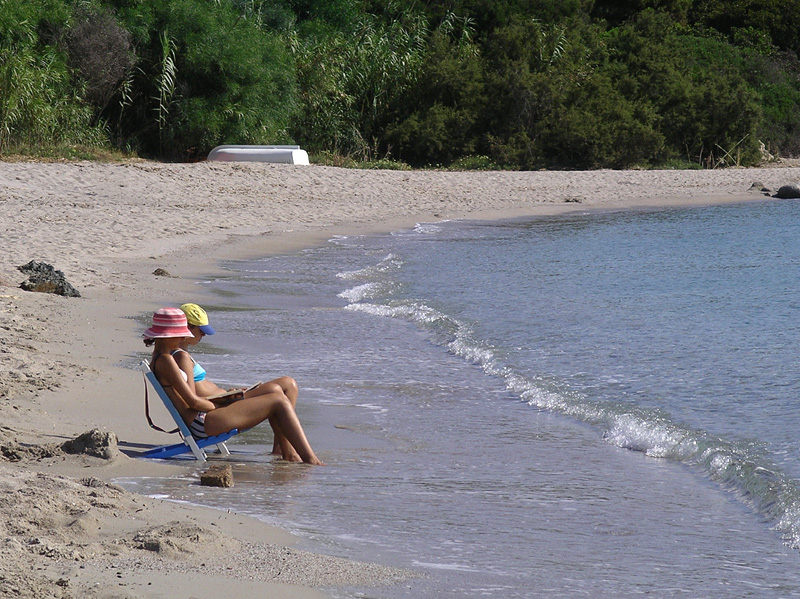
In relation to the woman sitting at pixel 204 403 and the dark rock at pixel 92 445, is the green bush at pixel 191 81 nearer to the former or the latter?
the woman sitting at pixel 204 403

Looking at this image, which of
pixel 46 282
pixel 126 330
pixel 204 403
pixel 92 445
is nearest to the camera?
pixel 92 445

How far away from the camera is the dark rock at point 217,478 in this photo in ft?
15.5

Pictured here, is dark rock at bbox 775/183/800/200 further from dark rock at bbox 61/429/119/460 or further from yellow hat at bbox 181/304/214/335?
dark rock at bbox 61/429/119/460

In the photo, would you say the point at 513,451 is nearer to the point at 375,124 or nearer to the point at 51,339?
the point at 51,339

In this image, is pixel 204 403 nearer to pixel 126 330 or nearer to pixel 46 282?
pixel 126 330

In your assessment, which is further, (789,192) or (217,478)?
(789,192)

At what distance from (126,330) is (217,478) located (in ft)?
12.1

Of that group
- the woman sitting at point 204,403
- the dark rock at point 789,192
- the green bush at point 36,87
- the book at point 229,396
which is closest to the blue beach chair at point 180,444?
the woman sitting at point 204,403

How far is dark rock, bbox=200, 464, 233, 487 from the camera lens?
15.5 ft

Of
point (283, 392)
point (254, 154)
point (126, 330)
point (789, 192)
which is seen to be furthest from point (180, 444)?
point (789, 192)

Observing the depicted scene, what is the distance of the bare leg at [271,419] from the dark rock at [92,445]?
0.54 meters

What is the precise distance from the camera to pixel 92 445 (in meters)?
4.88

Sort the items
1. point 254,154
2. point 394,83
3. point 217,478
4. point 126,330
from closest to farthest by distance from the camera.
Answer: point 217,478 → point 126,330 → point 254,154 → point 394,83

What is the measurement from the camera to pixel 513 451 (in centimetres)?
571
